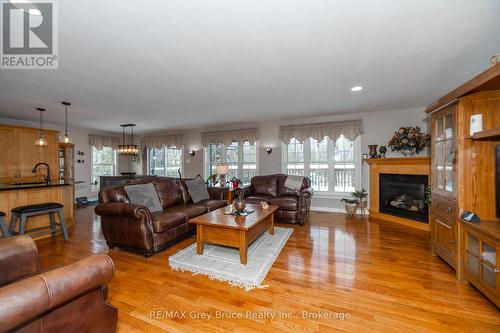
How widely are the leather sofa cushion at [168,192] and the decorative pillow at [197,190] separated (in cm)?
21

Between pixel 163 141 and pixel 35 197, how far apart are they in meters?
4.29

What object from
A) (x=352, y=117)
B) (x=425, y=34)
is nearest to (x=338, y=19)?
(x=425, y=34)

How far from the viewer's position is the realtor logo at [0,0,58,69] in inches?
66.3

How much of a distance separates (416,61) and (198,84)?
2.87m

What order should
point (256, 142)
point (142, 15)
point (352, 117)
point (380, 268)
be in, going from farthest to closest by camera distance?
1. point (256, 142)
2. point (352, 117)
3. point (380, 268)
4. point (142, 15)

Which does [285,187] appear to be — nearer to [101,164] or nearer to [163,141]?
[163,141]

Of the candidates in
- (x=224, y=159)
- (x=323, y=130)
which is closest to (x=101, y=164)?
(x=224, y=159)

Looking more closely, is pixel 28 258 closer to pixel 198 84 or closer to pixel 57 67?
pixel 57 67

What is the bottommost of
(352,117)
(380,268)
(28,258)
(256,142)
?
(380,268)

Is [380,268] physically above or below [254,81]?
below

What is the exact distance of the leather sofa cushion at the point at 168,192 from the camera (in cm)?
378

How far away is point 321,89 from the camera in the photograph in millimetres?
3568

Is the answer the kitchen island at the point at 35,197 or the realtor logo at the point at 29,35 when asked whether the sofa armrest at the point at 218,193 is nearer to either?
the kitchen island at the point at 35,197

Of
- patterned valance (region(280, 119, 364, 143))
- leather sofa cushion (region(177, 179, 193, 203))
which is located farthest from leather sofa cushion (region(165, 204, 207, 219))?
patterned valance (region(280, 119, 364, 143))
